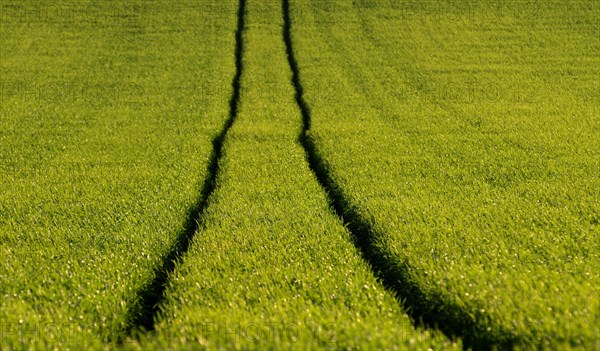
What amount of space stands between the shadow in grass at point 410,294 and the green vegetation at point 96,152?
82.9 inches

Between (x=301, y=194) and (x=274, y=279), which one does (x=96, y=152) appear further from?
(x=274, y=279)

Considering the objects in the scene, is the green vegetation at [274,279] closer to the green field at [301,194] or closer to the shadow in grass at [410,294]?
the green field at [301,194]

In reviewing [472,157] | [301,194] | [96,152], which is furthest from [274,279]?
[96,152]

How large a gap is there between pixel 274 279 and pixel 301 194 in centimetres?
267

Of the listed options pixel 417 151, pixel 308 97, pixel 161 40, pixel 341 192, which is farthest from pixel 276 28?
pixel 341 192

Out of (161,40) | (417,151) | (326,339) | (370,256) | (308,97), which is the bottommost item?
(161,40)

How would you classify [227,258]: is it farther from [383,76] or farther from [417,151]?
[383,76]

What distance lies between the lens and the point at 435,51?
1800 centimetres

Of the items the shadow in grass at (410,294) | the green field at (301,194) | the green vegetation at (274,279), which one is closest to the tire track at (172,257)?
the green field at (301,194)

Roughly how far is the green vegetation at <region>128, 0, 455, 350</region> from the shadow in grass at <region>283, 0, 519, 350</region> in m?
→ 0.24

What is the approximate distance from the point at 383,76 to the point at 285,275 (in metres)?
11.5

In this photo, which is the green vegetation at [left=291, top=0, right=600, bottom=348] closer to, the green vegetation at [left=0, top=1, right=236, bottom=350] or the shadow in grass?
the shadow in grass

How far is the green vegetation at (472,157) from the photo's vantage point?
14.8ft

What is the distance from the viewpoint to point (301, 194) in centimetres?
757
